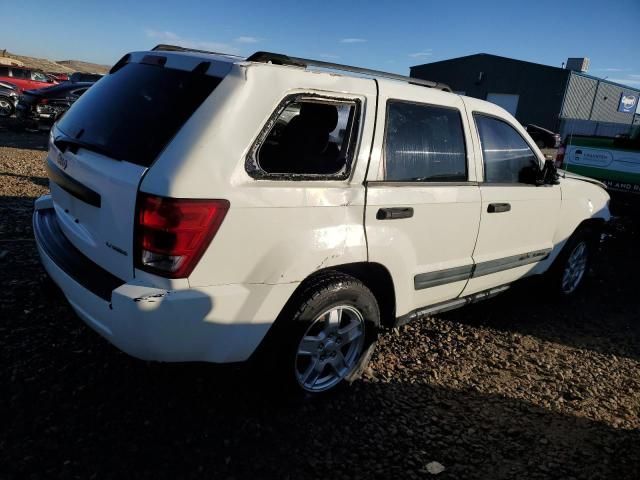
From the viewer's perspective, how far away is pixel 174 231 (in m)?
2.06

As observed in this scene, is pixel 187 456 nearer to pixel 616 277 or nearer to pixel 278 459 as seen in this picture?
pixel 278 459

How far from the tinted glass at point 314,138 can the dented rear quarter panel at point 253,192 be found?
85 millimetres

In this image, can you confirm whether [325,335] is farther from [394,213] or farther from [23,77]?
[23,77]

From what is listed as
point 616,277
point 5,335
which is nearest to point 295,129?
point 5,335

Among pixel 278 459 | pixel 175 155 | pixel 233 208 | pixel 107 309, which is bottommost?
pixel 278 459

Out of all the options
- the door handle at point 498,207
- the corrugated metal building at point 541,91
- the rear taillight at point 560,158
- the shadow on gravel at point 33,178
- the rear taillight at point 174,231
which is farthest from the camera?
the corrugated metal building at point 541,91

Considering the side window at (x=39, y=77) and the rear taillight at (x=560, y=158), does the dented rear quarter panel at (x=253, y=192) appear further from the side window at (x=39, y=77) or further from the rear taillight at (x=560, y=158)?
the side window at (x=39, y=77)

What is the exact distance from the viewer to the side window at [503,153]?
3.47 meters

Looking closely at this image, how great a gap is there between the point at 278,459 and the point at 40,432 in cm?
119

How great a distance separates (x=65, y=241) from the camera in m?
2.67

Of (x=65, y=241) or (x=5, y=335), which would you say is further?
(x=5, y=335)

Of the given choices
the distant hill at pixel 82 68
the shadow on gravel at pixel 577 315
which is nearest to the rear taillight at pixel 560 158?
the shadow on gravel at pixel 577 315

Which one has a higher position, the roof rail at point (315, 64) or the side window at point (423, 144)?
the roof rail at point (315, 64)

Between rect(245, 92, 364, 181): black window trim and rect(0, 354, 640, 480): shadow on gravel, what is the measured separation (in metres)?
1.26
